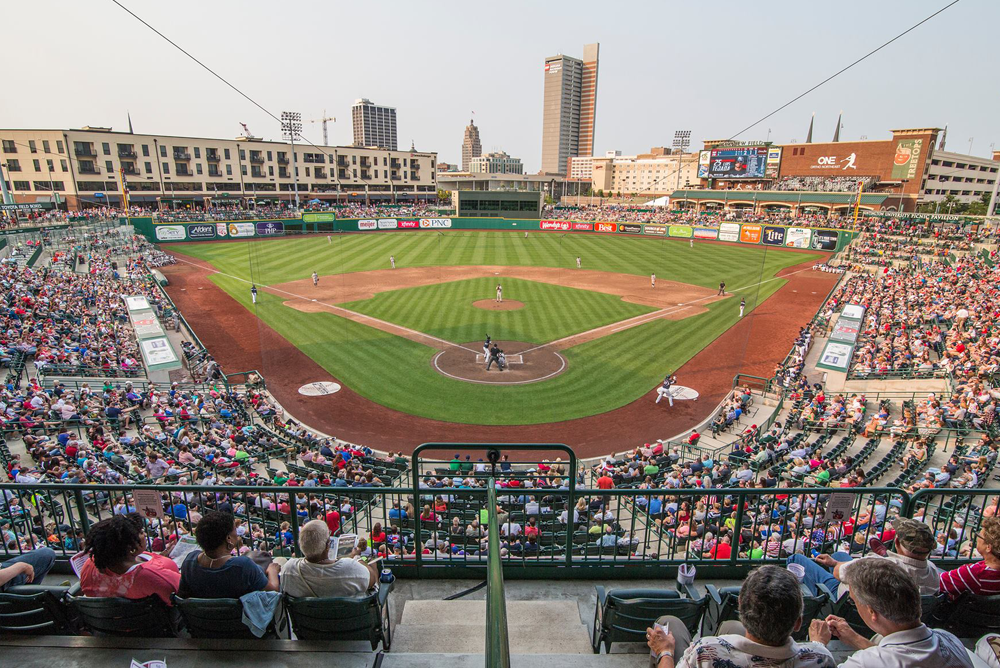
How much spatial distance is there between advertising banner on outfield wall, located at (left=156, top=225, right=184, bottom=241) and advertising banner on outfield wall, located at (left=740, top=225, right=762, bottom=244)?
6421 cm

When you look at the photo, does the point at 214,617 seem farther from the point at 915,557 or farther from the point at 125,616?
the point at 915,557

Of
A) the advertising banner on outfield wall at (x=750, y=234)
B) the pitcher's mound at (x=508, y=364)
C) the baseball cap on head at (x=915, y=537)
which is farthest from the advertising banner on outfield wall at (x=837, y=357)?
the advertising banner on outfield wall at (x=750, y=234)

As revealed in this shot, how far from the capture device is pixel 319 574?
4297 millimetres

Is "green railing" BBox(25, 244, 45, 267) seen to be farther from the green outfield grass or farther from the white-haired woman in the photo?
the white-haired woman

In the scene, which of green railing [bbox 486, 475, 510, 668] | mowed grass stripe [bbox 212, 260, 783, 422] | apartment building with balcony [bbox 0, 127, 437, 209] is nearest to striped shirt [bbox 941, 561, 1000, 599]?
green railing [bbox 486, 475, 510, 668]

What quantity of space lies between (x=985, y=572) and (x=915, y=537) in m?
0.73

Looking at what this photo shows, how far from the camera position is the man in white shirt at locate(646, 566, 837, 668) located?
113 inches

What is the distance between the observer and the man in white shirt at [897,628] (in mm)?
3038

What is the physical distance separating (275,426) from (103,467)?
627 cm

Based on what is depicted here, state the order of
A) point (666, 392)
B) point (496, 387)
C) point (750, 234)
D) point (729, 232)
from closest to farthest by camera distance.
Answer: point (666, 392) → point (496, 387) → point (750, 234) → point (729, 232)

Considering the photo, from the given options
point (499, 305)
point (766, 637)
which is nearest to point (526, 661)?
point (766, 637)

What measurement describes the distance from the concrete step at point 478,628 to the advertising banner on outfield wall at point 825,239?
64808 millimetres

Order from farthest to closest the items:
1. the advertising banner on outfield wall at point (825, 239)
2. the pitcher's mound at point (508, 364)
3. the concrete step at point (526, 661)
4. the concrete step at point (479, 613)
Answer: the advertising banner on outfield wall at point (825, 239), the pitcher's mound at point (508, 364), the concrete step at point (479, 613), the concrete step at point (526, 661)

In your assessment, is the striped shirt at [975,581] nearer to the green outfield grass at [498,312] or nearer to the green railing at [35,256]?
the green outfield grass at [498,312]
